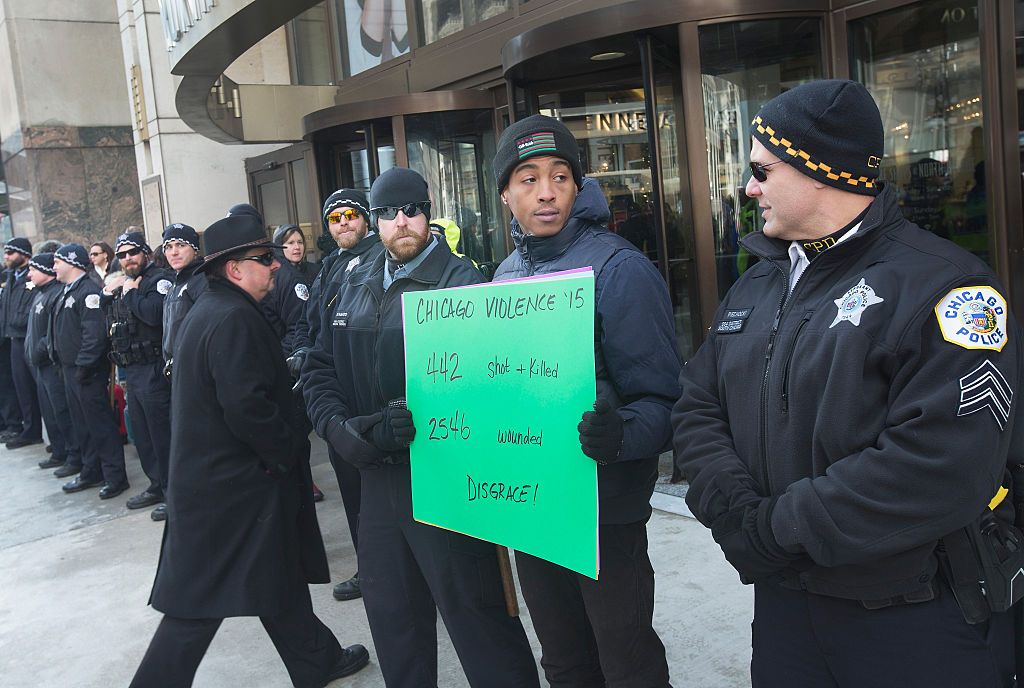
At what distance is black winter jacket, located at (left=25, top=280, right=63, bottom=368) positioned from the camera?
8.05 meters

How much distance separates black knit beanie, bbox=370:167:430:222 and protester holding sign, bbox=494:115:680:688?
52 cm

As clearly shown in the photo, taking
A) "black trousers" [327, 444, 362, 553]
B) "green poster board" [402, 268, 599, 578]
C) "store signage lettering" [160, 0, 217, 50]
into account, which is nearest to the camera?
"green poster board" [402, 268, 599, 578]

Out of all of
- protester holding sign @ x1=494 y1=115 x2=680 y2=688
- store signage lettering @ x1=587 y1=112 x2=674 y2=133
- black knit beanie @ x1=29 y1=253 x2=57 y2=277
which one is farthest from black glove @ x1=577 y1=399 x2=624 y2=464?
black knit beanie @ x1=29 y1=253 x2=57 y2=277

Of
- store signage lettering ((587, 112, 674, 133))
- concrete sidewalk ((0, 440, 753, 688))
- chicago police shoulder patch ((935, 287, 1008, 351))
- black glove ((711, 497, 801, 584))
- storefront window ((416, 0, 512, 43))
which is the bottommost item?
concrete sidewalk ((0, 440, 753, 688))

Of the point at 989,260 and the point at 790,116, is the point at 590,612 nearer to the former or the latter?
the point at 790,116

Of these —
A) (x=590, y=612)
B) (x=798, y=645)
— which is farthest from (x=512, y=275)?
(x=798, y=645)

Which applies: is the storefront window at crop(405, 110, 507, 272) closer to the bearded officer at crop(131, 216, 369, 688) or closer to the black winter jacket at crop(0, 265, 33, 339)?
the black winter jacket at crop(0, 265, 33, 339)

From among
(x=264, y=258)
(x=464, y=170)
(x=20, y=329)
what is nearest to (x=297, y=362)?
(x=264, y=258)

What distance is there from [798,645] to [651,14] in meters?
4.12

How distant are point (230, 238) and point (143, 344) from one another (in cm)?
366

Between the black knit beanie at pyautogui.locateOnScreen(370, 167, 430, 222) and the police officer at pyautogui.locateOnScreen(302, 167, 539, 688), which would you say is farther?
the black knit beanie at pyautogui.locateOnScreen(370, 167, 430, 222)

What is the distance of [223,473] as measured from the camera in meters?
3.33

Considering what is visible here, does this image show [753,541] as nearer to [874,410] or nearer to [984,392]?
[874,410]

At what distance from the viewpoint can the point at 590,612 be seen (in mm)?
2461
